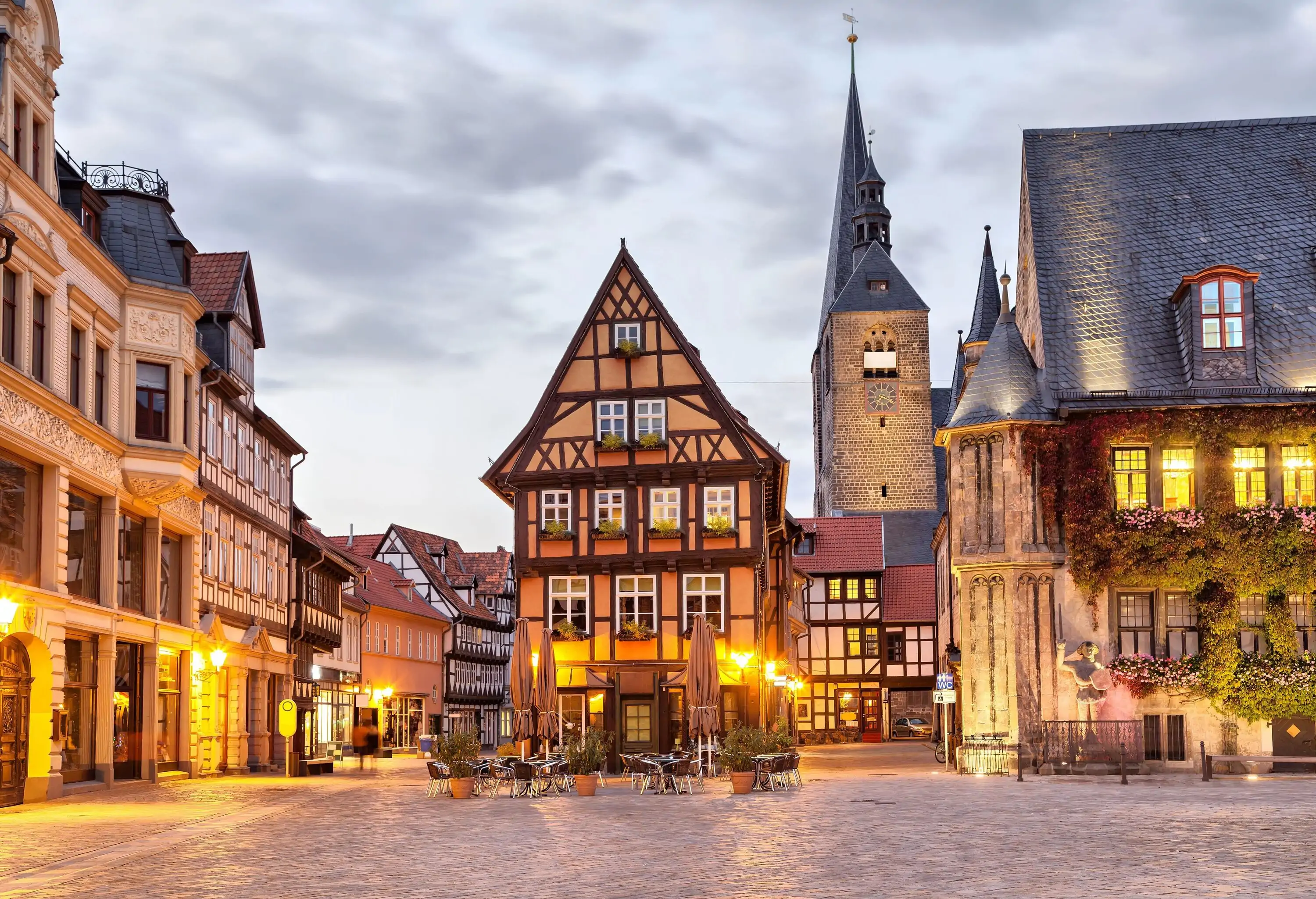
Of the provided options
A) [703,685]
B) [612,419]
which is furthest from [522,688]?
[612,419]

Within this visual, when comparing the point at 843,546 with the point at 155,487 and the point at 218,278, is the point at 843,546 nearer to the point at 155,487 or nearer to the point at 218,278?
the point at 218,278

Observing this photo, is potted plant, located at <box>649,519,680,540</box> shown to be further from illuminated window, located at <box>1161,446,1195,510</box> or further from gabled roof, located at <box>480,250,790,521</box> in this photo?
illuminated window, located at <box>1161,446,1195,510</box>

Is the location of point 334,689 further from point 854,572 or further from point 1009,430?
point 1009,430

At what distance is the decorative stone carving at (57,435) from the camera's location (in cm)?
2481

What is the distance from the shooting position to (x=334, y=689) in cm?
5681

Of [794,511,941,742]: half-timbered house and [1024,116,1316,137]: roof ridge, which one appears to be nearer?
[1024,116,1316,137]: roof ridge

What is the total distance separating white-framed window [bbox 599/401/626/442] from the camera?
4216 cm

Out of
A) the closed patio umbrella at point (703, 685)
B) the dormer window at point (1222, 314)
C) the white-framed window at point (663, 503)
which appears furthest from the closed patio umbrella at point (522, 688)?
the dormer window at point (1222, 314)

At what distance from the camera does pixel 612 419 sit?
42219mm

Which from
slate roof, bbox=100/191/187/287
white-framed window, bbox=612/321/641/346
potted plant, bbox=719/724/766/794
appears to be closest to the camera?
potted plant, bbox=719/724/766/794

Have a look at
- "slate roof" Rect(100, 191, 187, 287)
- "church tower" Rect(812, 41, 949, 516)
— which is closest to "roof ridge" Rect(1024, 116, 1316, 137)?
"slate roof" Rect(100, 191, 187, 287)

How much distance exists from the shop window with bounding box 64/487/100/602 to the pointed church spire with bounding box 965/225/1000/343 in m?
27.6

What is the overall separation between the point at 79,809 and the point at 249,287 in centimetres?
1947

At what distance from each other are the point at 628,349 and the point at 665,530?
4.70m
